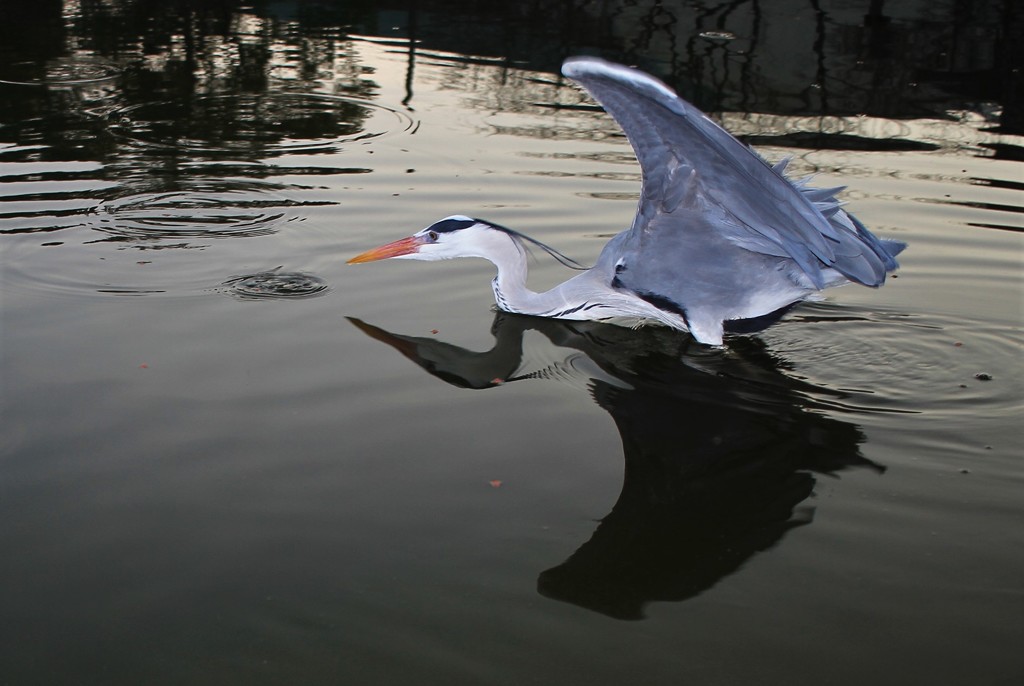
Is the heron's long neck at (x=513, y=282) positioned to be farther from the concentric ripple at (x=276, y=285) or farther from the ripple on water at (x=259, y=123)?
the ripple on water at (x=259, y=123)

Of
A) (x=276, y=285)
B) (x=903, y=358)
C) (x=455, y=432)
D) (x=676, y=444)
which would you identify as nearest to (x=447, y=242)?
A: (x=276, y=285)

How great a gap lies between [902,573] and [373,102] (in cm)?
817

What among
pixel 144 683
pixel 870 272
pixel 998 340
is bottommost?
pixel 144 683

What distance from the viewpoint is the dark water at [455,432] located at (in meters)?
3.39

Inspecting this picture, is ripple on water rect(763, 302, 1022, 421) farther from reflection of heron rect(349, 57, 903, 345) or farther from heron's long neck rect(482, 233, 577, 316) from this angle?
heron's long neck rect(482, 233, 577, 316)

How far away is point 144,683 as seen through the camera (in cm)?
311

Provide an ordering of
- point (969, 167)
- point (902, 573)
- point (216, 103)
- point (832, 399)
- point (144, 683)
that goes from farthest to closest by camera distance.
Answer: point (216, 103), point (969, 167), point (832, 399), point (902, 573), point (144, 683)

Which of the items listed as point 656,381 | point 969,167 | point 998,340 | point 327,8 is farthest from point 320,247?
point 327,8

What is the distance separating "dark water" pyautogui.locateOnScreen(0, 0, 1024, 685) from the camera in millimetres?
3389

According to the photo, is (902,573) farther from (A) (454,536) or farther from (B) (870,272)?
(B) (870,272)

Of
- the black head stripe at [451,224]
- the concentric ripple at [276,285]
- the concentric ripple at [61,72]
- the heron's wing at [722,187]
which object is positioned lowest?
the concentric ripple at [276,285]

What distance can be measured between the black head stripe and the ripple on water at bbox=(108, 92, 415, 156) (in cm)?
293

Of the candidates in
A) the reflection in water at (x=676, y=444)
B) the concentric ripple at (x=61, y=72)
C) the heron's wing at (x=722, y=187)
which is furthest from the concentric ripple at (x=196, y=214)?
the concentric ripple at (x=61, y=72)

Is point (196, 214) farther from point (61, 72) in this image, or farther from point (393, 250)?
point (61, 72)
